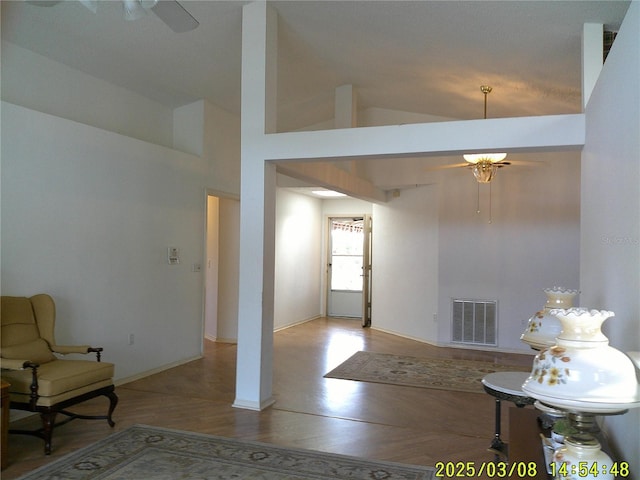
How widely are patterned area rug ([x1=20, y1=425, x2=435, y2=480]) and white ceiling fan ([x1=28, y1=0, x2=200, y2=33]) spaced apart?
2.61m

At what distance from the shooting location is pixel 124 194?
194 inches

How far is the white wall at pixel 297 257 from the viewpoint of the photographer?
27.6ft

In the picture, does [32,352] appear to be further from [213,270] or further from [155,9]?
[213,270]

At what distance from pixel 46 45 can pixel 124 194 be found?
1.47 metres

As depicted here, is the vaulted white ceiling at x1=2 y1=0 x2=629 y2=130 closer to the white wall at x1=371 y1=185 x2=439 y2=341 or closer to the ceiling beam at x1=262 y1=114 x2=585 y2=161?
the ceiling beam at x1=262 y1=114 x2=585 y2=161

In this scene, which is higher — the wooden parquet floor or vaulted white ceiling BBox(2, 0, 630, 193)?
vaulted white ceiling BBox(2, 0, 630, 193)

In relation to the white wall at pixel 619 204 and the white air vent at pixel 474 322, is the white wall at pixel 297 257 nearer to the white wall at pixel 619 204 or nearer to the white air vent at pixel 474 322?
the white air vent at pixel 474 322

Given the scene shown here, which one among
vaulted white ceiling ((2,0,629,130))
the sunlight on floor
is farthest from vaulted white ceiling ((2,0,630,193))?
the sunlight on floor

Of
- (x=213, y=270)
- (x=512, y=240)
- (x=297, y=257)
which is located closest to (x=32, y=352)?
(x=213, y=270)

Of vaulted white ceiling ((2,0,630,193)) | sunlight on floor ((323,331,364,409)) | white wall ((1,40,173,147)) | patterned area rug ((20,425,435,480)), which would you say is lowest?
sunlight on floor ((323,331,364,409))

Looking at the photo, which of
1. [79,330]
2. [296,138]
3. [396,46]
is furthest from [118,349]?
[396,46]

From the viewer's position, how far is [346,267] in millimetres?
10141

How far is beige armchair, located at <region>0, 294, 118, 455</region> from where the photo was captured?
10.6 feet

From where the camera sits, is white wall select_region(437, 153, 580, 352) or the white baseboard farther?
white wall select_region(437, 153, 580, 352)
